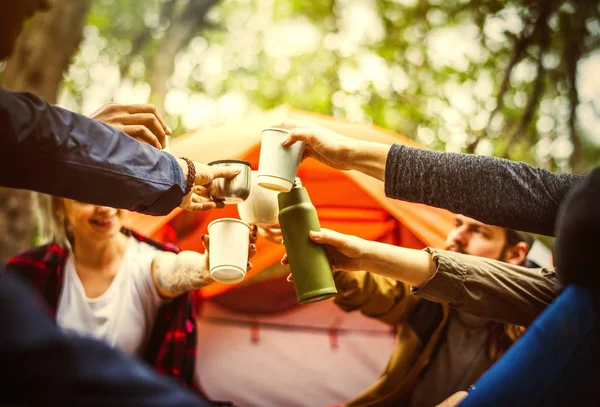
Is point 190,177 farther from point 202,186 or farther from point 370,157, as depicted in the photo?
point 370,157

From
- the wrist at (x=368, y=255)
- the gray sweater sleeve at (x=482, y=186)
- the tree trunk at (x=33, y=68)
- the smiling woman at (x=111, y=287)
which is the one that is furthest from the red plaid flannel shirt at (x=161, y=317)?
the tree trunk at (x=33, y=68)

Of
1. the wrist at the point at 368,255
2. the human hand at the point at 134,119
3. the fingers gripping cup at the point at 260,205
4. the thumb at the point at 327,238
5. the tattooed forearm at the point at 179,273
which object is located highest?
the human hand at the point at 134,119

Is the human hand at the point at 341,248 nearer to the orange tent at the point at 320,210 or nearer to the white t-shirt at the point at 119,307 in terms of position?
the white t-shirt at the point at 119,307

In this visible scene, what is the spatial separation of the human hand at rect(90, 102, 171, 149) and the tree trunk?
1.96 meters

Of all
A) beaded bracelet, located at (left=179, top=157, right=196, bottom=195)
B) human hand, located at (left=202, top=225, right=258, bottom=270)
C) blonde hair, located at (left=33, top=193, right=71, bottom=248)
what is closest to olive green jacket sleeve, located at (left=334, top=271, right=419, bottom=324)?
human hand, located at (left=202, top=225, right=258, bottom=270)

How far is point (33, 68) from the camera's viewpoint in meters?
3.24

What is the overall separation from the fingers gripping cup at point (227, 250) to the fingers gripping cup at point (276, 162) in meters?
0.17

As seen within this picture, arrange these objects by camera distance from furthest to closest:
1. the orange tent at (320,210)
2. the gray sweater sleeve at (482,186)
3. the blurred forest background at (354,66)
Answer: the blurred forest background at (354,66)
the orange tent at (320,210)
the gray sweater sleeve at (482,186)

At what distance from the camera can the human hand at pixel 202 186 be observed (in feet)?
4.73

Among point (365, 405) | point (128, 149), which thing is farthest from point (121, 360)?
point (365, 405)

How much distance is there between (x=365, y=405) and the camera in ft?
6.13

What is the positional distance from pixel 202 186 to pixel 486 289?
0.80m

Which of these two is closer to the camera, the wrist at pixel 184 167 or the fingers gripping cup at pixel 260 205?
the wrist at pixel 184 167

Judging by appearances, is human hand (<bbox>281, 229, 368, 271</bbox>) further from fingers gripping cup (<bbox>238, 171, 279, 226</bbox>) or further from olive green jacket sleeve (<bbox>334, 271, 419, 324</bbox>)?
olive green jacket sleeve (<bbox>334, 271, 419, 324</bbox>)
